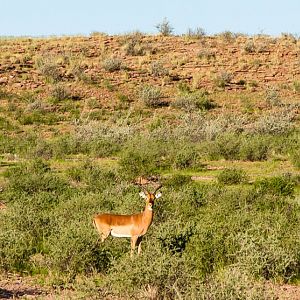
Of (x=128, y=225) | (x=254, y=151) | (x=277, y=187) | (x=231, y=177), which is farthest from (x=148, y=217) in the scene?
(x=254, y=151)

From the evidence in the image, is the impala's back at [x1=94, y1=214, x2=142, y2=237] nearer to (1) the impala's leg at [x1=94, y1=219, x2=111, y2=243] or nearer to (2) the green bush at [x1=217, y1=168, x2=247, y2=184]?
(1) the impala's leg at [x1=94, y1=219, x2=111, y2=243]

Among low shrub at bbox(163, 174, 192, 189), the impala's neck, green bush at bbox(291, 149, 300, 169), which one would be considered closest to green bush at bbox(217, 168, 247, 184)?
low shrub at bbox(163, 174, 192, 189)

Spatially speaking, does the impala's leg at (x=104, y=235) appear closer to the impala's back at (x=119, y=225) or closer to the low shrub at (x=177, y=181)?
the impala's back at (x=119, y=225)

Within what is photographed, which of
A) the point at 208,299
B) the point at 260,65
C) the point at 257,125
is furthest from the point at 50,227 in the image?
the point at 260,65

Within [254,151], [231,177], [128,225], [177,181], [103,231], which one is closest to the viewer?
[128,225]

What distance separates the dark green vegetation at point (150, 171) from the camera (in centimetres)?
935

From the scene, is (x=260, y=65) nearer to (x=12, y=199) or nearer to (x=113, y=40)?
(x=113, y=40)

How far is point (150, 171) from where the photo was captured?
21547mm

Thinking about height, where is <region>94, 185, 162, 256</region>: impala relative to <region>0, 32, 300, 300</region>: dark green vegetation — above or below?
above

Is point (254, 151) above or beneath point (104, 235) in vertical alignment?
beneath

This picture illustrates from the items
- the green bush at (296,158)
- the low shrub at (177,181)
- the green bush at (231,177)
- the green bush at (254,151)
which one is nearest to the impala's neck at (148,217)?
the low shrub at (177,181)

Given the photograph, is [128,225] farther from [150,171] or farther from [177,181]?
[150,171]

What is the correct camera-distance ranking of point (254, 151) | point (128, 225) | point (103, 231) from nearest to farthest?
point (128, 225) < point (103, 231) < point (254, 151)

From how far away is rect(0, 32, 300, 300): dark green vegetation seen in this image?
9352mm
